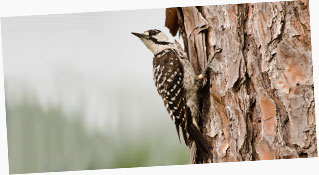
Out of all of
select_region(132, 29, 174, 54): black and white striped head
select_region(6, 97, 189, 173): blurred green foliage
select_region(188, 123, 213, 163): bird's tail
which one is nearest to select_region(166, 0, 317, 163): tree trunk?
select_region(188, 123, 213, 163): bird's tail

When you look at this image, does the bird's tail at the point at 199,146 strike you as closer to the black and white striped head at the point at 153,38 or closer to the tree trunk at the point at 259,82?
the tree trunk at the point at 259,82

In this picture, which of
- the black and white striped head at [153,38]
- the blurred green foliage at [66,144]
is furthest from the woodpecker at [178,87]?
the blurred green foliage at [66,144]

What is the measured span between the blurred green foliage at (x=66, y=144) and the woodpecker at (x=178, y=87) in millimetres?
165

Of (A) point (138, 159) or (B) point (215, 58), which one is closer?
(B) point (215, 58)

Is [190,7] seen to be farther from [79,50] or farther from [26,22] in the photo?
[26,22]

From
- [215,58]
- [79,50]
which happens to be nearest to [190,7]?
[215,58]

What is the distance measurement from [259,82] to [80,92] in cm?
129

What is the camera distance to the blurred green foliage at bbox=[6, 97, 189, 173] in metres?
2.77

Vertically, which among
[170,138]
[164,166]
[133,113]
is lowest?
[164,166]

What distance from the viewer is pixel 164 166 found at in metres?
2.79

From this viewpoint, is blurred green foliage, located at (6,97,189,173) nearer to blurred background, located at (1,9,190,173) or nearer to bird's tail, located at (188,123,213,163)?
blurred background, located at (1,9,190,173)

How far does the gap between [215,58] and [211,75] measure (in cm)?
→ 13

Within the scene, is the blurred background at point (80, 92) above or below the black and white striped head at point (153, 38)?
below

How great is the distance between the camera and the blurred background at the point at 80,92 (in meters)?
2.75
